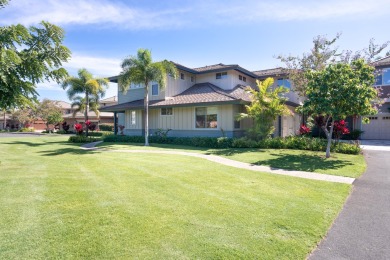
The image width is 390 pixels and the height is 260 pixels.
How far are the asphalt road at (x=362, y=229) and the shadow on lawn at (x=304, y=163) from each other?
8.50 ft

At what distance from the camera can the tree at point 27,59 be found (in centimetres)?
610

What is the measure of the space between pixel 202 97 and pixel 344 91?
10.5m

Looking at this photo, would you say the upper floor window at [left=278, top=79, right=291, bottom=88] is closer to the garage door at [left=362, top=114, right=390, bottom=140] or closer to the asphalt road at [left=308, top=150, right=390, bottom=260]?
the garage door at [left=362, top=114, right=390, bottom=140]

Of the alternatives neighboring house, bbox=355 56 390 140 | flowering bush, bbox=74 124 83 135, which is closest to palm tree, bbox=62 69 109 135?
flowering bush, bbox=74 124 83 135

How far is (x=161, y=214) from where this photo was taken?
16.5 feet

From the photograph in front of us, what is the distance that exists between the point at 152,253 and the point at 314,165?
9.29 m

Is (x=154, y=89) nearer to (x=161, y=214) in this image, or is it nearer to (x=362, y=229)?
(x=161, y=214)

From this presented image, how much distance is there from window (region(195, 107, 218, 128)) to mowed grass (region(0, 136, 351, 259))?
11.3 metres

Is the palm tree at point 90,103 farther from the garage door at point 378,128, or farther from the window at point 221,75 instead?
the garage door at point 378,128

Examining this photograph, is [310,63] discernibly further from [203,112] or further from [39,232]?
[39,232]

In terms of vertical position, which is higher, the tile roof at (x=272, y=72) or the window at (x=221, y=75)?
the tile roof at (x=272, y=72)

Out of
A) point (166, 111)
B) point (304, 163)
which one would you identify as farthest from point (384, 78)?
point (166, 111)

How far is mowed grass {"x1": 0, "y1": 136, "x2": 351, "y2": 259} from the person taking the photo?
3744 millimetres

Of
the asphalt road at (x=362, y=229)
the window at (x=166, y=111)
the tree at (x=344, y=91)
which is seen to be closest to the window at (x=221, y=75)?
the window at (x=166, y=111)
